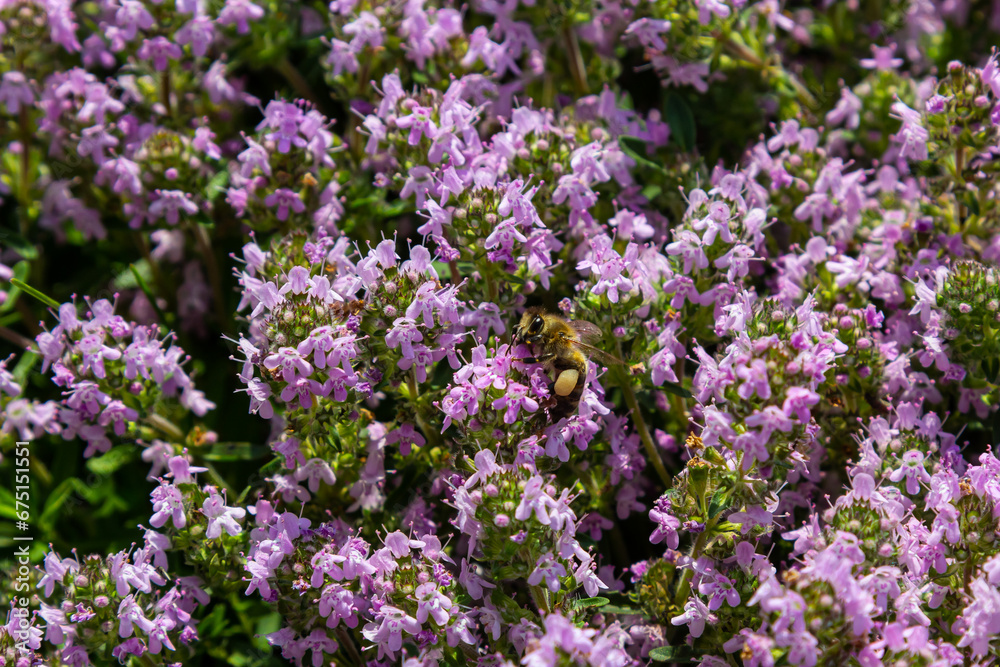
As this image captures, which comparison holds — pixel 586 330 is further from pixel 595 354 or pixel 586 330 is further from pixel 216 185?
pixel 216 185

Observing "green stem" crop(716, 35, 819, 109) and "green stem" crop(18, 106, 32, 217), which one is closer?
"green stem" crop(716, 35, 819, 109)

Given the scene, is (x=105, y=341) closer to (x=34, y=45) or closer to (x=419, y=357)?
(x=419, y=357)

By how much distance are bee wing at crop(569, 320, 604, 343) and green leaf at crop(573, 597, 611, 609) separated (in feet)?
3.25

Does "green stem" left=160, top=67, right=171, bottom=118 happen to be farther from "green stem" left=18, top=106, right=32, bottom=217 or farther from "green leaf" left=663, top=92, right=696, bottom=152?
"green leaf" left=663, top=92, right=696, bottom=152

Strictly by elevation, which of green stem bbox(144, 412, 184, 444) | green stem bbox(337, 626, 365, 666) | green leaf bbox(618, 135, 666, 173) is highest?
green leaf bbox(618, 135, 666, 173)

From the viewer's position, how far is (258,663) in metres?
3.57

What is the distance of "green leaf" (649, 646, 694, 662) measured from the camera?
316 centimetres

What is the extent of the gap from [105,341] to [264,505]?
112cm

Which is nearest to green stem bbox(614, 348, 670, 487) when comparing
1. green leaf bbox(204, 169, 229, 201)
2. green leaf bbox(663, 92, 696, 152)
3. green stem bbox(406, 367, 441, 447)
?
green stem bbox(406, 367, 441, 447)

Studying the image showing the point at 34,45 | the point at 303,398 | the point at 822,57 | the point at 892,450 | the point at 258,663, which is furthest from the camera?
the point at 822,57

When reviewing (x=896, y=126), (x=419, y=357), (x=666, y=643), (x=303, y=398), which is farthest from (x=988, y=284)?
(x=303, y=398)

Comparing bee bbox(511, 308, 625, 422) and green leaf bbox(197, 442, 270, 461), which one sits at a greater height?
bee bbox(511, 308, 625, 422)

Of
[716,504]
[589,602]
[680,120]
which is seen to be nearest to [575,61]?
[680,120]

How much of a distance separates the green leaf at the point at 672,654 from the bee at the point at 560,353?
95 centimetres
